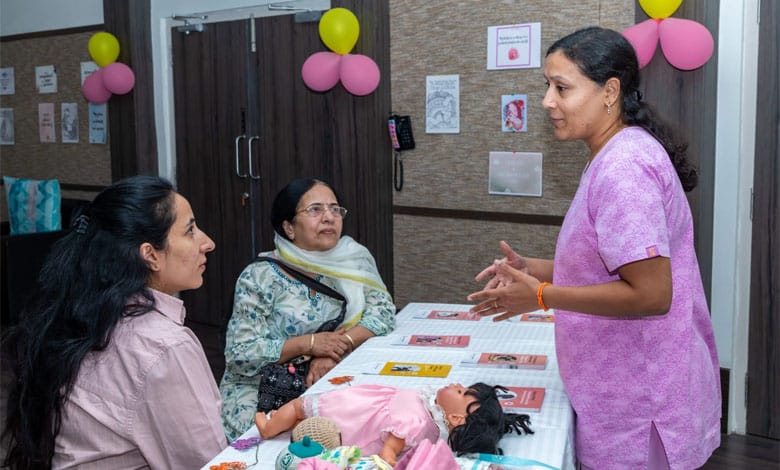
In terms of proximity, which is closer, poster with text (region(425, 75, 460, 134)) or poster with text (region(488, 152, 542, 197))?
poster with text (region(488, 152, 542, 197))

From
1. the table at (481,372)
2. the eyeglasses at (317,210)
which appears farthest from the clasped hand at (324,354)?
the eyeglasses at (317,210)

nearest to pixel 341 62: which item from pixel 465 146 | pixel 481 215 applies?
pixel 465 146

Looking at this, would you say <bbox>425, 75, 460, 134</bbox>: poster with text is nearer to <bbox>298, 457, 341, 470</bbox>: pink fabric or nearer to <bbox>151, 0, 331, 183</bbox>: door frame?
<bbox>151, 0, 331, 183</bbox>: door frame

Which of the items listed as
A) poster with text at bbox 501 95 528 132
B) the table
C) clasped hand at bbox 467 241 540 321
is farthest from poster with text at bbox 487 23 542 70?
clasped hand at bbox 467 241 540 321

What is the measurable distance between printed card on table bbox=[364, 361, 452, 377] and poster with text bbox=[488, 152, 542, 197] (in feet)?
6.96

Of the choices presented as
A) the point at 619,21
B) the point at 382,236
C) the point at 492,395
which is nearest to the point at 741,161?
the point at 619,21

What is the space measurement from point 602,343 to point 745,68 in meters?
2.33

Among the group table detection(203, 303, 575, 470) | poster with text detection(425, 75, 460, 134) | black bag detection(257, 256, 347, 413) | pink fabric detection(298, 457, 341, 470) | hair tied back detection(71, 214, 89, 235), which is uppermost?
poster with text detection(425, 75, 460, 134)

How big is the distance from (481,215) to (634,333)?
271cm

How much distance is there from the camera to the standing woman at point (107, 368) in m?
1.55

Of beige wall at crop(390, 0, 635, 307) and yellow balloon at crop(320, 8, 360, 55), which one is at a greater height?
yellow balloon at crop(320, 8, 360, 55)

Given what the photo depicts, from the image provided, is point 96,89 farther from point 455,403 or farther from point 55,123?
point 455,403

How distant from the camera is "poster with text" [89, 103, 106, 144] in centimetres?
633

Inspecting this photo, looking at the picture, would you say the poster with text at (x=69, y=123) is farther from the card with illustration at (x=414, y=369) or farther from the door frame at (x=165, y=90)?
the card with illustration at (x=414, y=369)
